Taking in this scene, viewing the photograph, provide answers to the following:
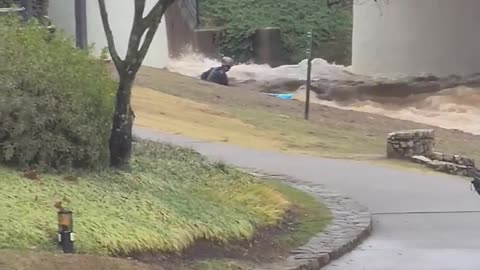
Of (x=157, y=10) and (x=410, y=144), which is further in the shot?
(x=410, y=144)

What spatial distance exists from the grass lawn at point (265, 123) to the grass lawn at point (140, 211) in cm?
602

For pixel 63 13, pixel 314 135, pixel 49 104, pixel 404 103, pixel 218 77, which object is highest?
pixel 63 13

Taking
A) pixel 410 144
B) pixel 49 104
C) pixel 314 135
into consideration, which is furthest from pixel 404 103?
pixel 49 104

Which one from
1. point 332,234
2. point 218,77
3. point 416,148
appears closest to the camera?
point 332,234

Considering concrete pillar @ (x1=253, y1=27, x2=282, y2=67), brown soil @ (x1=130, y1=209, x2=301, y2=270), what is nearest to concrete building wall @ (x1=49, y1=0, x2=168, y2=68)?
brown soil @ (x1=130, y1=209, x2=301, y2=270)

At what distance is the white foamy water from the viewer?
30406 mm

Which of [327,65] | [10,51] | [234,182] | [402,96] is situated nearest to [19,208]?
[10,51]

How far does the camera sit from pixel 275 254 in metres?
8.67

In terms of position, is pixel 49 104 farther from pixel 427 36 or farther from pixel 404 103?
pixel 427 36

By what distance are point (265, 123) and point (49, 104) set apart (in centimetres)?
1255

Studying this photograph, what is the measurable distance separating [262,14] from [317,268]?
4498 cm

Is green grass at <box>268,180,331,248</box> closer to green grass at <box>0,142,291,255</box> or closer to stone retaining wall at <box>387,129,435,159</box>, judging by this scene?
green grass at <box>0,142,291,255</box>

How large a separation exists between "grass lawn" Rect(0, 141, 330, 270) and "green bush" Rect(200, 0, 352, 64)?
3967 cm

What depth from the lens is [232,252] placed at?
8.52 meters
